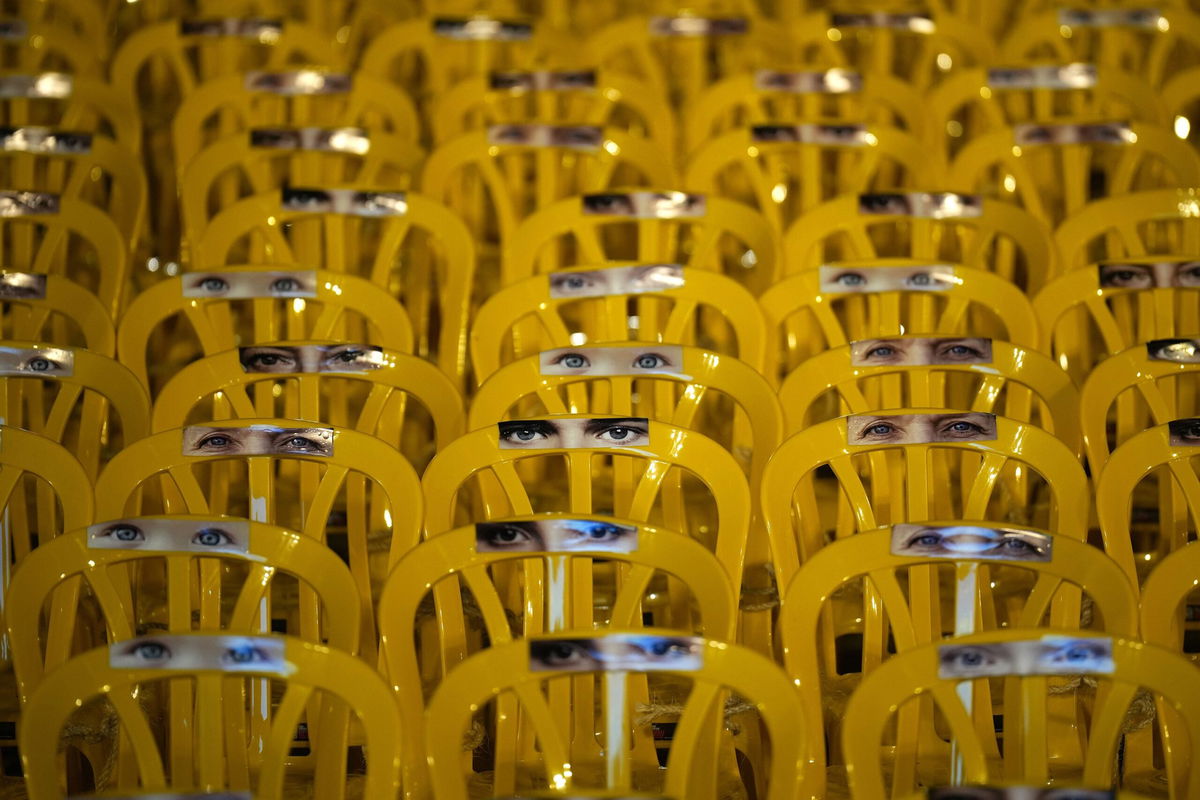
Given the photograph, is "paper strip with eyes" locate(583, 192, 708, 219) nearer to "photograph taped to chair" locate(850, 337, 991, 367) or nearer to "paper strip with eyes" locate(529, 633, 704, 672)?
"photograph taped to chair" locate(850, 337, 991, 367)

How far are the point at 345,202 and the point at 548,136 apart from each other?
1.83 ft

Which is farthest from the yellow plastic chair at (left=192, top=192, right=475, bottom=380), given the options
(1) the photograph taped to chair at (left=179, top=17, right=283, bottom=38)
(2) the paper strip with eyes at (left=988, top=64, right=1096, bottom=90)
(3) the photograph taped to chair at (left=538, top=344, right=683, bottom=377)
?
(2) the paper strip with eyes at (left=988, top=64, right=1096, bottom=90)

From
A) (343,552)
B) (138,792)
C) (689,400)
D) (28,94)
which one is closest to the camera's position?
(138,792)

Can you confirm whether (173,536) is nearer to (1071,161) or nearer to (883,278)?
(883,278)

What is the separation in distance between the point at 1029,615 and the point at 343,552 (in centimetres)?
150

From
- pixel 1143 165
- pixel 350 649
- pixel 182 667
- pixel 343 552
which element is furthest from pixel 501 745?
pixel 1143 165

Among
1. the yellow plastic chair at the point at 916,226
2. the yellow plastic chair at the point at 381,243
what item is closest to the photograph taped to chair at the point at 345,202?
the yellow plastic chair at the point at 381,243

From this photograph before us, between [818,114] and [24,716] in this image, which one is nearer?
[24,716]

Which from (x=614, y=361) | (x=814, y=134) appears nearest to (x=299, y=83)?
(x=814, y=134)

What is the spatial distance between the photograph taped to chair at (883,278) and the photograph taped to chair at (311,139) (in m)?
1.21

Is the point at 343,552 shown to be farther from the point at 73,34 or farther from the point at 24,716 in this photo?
the point at 73,34

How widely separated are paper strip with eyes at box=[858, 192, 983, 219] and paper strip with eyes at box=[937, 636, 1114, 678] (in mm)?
1357

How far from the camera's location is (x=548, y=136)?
121 inches

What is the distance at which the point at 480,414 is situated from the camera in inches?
88.0
